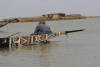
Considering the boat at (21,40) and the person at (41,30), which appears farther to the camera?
the person at (41,30)

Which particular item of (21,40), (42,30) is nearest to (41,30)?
(42,30)

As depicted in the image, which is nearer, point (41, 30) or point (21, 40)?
point (21, 40)

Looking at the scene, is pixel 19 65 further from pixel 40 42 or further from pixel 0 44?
pixel 40 42

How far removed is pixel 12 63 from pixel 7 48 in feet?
20.1

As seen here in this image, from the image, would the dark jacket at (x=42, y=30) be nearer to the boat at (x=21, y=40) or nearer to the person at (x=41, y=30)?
the person at (x=41, y=30)

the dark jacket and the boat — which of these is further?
the dark jacket

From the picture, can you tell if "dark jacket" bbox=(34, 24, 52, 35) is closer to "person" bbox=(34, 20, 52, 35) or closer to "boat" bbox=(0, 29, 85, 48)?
"person" bbox=(34, 20, 52, 35)

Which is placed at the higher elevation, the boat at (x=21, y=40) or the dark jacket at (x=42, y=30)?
the dark jacket at (x=42, y=30)

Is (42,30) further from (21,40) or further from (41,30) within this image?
(21,40)

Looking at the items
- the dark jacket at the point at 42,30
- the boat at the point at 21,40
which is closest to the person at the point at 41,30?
the dark jacket at the point at 42,30

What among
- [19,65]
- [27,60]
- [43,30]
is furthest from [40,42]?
[19,65]

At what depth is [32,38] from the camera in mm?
20922

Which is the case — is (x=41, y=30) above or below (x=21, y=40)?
above

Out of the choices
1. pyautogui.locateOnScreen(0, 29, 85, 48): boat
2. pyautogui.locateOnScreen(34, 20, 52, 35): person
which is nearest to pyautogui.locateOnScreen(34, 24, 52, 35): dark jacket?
pyautogui.locateOnScreen(34, 20, 52, 35): person
